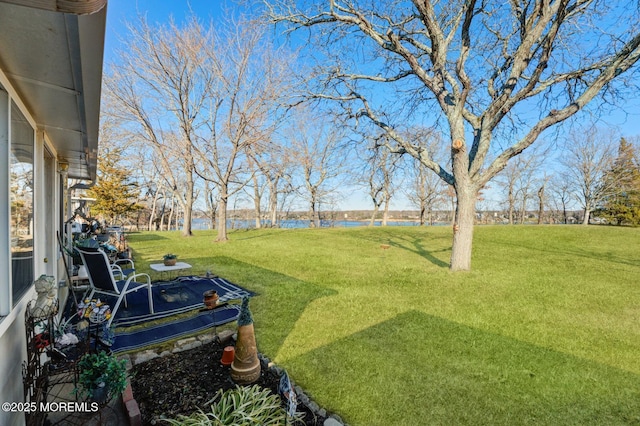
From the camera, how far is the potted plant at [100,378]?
6.15ft

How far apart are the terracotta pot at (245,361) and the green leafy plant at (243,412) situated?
0.93 feet

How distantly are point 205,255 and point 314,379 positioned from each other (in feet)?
25.4

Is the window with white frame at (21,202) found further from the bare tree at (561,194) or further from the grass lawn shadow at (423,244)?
the bare tree at (561,194)

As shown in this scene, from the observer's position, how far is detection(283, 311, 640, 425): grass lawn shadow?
2.29 m

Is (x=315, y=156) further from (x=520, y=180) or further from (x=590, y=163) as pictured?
(x=590, y=163)

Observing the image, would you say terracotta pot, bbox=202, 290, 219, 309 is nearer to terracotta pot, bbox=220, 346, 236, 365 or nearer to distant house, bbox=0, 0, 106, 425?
terracotta pot, bbox=220, 346, 236, 365

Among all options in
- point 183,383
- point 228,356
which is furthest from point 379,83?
point 183,383

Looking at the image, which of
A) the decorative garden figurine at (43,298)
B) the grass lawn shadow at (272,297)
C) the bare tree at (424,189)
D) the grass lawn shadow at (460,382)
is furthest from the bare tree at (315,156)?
the decorative garden figurine at (43,298)

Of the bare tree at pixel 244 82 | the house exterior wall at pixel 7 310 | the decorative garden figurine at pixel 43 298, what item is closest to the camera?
the house exterior wall at pixel 7 310

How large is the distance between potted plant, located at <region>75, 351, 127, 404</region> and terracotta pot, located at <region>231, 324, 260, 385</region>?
92cm

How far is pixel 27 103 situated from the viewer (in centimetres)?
246

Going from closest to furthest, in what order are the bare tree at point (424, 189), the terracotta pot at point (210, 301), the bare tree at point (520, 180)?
the terracotta pot at point (210, 301), the bare tree at point (424, 189), the bare tree at point (520, 180)

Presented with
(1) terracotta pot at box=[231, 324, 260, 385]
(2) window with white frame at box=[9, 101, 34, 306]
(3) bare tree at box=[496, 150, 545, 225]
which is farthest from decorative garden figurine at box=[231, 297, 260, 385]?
(3) bare tree at box=[496, 150, 545, 225]

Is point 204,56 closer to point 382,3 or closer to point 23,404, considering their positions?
point 382,3
